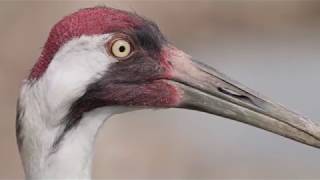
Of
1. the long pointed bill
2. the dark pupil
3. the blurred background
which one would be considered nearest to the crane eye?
the dark pupil

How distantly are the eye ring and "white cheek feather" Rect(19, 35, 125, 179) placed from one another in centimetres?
2

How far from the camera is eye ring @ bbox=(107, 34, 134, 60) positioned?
2.94 metres

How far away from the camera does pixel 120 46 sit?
116 inches

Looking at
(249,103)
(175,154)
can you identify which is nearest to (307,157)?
(175,154)

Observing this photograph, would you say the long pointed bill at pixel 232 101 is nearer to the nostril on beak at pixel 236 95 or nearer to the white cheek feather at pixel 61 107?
the nostril on beak at pixel 236 95

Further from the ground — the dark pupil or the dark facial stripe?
the dark pupil

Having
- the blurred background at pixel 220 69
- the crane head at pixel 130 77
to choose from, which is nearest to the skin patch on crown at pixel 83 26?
the crane head at pixel 130 77

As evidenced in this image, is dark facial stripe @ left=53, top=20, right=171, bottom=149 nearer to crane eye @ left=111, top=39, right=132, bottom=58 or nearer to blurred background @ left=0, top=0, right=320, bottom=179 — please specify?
crane eye @ left=111, top=39, right=132, bottom=58

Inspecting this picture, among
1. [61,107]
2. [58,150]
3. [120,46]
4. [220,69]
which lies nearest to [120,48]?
[120,46]

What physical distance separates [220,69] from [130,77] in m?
3.88

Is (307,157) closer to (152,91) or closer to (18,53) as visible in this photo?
(18,53)

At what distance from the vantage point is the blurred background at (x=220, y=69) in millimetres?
5848

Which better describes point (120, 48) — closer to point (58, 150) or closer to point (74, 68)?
point (74, 68)

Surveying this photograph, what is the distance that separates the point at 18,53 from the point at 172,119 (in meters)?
1.32
